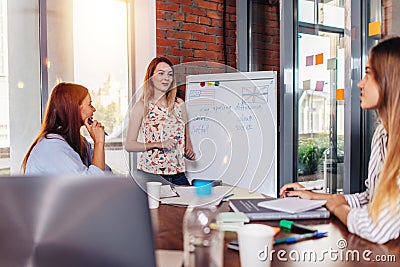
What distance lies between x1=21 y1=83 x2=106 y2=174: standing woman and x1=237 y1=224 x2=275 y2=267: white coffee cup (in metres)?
1.14

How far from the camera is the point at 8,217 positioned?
0.59 meters

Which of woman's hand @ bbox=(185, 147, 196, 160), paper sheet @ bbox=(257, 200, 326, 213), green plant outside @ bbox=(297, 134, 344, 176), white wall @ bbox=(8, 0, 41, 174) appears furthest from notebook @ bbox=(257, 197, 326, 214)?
white wall @ bbox=(8, 0, 41, 174)

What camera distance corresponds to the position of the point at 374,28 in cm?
251

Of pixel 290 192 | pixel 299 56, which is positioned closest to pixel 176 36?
pixel 299 56

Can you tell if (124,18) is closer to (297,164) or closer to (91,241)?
(297,164)

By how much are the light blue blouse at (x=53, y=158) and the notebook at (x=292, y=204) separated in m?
0.92

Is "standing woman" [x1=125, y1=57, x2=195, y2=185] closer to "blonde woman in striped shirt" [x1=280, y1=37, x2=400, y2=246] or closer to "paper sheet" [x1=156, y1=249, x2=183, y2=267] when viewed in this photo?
"blonde woman in striped shirt" [x1=280, y1=37, x2=400, y2=246]

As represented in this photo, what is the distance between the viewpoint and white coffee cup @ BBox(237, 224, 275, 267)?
86 cm

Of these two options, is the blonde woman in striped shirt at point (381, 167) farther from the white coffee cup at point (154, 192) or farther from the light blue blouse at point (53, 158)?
the light blue blouse at point (53, 158)

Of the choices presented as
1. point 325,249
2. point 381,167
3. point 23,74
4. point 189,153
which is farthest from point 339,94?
point 23,74

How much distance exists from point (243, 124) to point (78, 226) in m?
2.40

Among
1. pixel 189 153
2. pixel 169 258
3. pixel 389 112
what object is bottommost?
pixel 169 258

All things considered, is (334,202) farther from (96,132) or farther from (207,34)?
(207,34)

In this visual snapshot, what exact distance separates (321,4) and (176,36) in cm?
122
